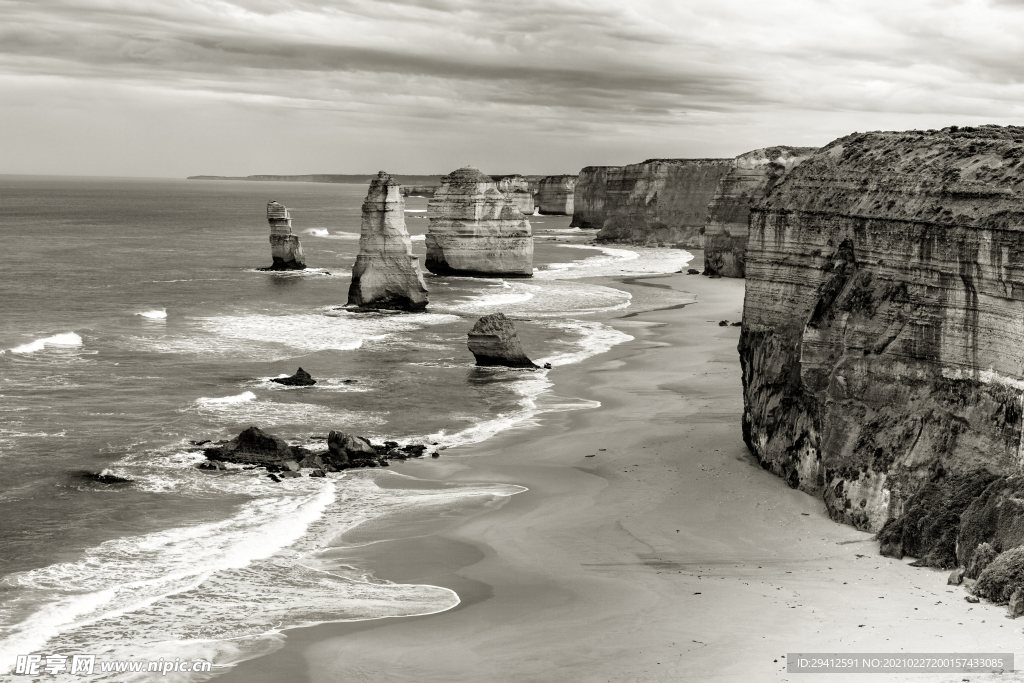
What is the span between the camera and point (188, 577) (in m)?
16.3

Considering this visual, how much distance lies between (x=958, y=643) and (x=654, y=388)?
762 inches

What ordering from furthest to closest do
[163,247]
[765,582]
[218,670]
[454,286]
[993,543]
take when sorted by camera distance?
[163,247], [454,286], [765,582], [993,543], [218,670]

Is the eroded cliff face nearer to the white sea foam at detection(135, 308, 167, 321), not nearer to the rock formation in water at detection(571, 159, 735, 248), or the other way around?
the white sea foam at detection(135, 308, 167, 321)

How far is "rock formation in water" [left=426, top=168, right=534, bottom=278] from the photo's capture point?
217 feet

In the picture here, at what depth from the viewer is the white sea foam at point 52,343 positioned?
3728 centimetres

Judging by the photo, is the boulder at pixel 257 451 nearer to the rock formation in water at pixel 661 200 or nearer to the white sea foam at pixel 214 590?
the white sea foam at pixel 214 590

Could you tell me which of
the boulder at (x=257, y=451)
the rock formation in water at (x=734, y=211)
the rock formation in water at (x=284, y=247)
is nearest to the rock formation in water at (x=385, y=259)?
the rock formation in water at (x=284, y=247)

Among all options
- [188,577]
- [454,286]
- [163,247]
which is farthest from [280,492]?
[163,247]

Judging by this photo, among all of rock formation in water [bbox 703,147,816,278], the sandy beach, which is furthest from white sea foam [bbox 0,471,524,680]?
rock formation in water [bbox 703,147,816,278]

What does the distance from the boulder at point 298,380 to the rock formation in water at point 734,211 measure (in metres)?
42.2

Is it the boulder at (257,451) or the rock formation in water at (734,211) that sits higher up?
the rock formation in water at (734,211)

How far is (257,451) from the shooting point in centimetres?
2325

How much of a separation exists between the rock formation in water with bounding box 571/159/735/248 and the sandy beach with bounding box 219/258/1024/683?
79.8 m

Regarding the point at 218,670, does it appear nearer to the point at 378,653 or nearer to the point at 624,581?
the point at 378,653
